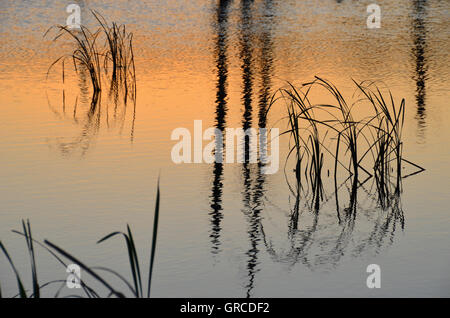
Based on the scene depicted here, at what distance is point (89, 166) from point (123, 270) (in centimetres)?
277

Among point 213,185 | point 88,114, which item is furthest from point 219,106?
point 213,185

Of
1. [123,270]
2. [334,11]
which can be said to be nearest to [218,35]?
[334,11]

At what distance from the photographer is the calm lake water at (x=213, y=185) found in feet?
18.8

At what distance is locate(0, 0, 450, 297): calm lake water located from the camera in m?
5.72

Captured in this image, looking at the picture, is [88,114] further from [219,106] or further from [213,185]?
[213,185]

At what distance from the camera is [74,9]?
23.0m

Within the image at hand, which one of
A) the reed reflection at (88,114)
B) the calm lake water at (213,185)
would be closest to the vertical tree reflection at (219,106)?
the calm lake water at (213,185)

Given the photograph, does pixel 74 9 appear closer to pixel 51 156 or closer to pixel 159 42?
pixel 159 42

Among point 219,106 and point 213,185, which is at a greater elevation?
point 219,106

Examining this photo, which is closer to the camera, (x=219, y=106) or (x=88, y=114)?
(x=88, y=114)

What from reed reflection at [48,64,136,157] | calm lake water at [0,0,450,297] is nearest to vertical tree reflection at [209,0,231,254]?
calm lake water at [0,0,450,297]

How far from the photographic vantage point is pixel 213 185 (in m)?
7.64
